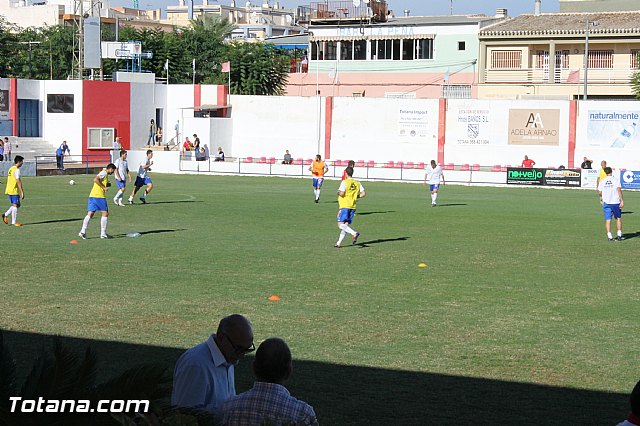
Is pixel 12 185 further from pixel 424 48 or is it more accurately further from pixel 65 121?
pixel 424 48

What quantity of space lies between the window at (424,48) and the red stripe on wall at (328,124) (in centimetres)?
1636

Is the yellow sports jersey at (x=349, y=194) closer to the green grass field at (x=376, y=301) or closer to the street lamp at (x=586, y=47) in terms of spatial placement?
the green grass field at (x=376, y=301)

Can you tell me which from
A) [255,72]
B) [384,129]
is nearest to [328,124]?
[384,129]

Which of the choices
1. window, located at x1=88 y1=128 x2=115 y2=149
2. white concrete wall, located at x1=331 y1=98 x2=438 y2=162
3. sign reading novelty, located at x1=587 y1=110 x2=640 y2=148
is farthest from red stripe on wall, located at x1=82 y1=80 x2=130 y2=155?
sign reading novelty, located at x1=587 y1=110 x2=640 y2=148

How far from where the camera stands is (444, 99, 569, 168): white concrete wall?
197ft

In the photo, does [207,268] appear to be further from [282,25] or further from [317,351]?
[282,25]

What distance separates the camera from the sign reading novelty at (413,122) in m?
63.8

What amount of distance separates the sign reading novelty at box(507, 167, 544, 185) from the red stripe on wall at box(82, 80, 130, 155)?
26556 mm

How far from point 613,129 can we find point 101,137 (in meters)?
32.2

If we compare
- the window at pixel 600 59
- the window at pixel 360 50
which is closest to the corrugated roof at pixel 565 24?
the window at pixel 600 59

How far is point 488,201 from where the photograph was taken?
41.7 metres

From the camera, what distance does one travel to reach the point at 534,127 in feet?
199

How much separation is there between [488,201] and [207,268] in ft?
76.8

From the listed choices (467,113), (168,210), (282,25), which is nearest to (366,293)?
(168,210)
